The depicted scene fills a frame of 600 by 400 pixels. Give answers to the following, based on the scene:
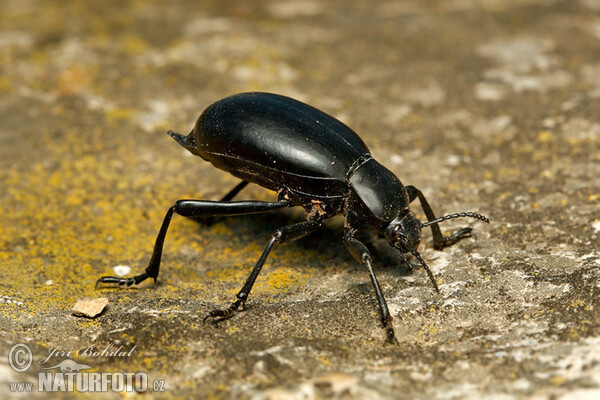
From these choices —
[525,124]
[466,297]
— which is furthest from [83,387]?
[525,124]

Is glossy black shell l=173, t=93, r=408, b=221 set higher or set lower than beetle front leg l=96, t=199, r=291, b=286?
higher

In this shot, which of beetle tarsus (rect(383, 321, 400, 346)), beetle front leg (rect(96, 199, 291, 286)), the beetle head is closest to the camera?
beetle tarsus (rect(383, 321, 400, 346))

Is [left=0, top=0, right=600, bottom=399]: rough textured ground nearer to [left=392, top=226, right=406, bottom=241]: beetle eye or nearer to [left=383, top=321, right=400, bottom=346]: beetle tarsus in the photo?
[left=383, top=321, right=400, bottom=346]: beetle tarsus

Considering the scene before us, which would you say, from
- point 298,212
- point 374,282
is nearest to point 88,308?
point 374,282

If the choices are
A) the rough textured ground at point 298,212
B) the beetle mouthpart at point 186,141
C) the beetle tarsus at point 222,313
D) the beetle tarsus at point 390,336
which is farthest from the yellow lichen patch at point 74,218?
the beetle tarsus at point 390,336

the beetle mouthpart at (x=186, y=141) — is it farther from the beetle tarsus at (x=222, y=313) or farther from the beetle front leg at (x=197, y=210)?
the beetle tarsus at (x=222, y=313)

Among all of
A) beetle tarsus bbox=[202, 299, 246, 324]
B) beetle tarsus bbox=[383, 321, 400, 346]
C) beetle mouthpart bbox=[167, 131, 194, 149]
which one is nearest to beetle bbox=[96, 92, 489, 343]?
beetle tarsus bbox=[202, 299, 246, 324]

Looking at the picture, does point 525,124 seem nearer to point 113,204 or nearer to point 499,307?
point 499,307
